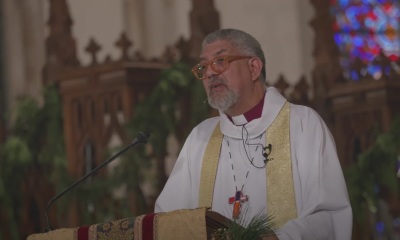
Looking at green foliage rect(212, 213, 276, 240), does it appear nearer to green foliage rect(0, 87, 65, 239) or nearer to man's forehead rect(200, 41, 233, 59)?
man's forehead rect(200, 41, 233, 59)

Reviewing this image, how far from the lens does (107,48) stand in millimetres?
11438

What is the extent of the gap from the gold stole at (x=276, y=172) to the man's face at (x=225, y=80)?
247mm

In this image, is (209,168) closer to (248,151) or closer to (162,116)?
(248,151)

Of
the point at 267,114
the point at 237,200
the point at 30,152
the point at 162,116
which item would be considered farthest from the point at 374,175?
the point at 237,200

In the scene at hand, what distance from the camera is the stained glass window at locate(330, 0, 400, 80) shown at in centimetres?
1198

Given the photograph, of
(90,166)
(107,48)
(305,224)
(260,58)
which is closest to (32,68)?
(107,48)

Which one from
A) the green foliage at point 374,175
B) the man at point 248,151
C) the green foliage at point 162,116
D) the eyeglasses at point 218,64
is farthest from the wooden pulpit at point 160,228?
the green foliage at point 162,116

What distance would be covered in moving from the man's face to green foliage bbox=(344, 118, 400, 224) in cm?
A: 389

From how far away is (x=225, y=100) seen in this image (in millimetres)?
5094

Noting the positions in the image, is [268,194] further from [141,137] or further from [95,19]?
[95,19]

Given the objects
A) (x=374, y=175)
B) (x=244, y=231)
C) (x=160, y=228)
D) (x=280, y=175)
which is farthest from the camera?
(x=374, y=175)

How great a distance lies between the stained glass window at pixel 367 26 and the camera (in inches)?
472

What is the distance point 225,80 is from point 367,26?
763cm

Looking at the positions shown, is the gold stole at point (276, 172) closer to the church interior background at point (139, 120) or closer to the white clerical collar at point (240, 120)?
the white clerical collar at point (240, 120)
